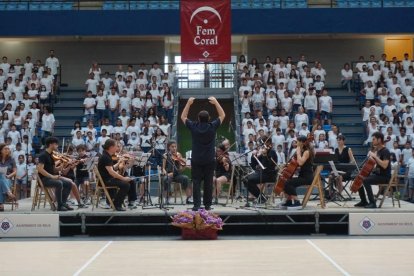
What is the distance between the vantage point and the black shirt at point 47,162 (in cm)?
1792

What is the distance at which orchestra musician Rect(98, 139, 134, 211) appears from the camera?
58.1ft

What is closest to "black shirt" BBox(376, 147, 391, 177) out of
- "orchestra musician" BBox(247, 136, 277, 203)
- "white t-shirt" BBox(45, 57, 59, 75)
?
"orchestra musician" BBox(247, 136, 277, 203)

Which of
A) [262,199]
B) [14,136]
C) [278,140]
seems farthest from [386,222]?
[14,136]

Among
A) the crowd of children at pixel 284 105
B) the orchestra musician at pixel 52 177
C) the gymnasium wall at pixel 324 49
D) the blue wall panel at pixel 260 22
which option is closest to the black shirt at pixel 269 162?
the orchestra musician at pixel 52 177

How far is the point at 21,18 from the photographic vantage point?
34.2 m

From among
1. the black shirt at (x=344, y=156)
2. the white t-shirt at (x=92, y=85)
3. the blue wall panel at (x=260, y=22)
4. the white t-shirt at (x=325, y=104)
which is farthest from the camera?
the blue wall panel at (x=260, y=22)

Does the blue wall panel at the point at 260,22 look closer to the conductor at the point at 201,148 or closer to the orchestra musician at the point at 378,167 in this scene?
the orchestra musician at the point at 378,167

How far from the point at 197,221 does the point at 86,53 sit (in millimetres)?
21332

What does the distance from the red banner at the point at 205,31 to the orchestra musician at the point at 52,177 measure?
11567 millimetres

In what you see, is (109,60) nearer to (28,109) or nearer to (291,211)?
(28,109)

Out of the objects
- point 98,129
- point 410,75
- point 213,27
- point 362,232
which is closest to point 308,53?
point 410,75

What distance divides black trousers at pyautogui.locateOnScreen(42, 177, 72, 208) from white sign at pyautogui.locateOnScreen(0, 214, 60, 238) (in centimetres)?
69

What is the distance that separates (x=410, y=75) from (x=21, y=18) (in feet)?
51.3

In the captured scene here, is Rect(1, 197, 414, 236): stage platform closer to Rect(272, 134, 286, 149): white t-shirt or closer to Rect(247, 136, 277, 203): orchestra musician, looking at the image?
Rect(247, 136, 277, 203): orchestra musician
